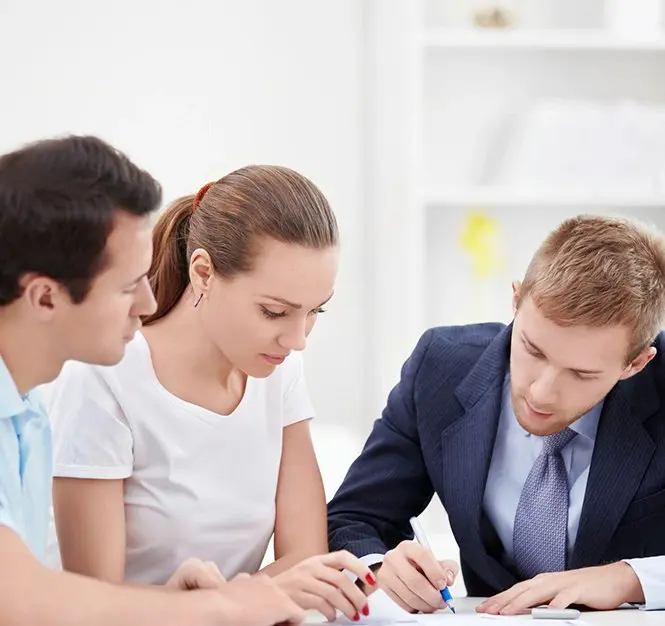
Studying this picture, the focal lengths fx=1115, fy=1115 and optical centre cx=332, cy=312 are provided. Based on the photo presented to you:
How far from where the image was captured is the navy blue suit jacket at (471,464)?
168 centimetres

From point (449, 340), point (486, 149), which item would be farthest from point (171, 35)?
point (449, 340)

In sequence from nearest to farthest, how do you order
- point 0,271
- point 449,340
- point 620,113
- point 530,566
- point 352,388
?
point 0,271 < point 530,566 < point 449,340 < point 620,113 < point 352,388

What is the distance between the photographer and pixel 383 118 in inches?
121

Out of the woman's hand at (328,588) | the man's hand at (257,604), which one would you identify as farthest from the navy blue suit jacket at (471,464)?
the man's hand at (257,604)

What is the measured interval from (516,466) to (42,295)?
87cm

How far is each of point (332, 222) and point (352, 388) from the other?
5.99 feet

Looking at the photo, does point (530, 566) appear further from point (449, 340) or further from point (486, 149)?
point (486, 149)

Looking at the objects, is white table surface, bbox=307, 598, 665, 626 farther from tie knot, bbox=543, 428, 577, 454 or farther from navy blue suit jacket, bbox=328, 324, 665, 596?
tie knot, bbox=543, 428, 577, 454

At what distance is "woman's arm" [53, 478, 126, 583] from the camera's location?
1.46 meters

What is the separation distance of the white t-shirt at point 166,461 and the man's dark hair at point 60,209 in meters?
0.32

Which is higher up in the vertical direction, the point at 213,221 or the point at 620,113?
the point at 620,113

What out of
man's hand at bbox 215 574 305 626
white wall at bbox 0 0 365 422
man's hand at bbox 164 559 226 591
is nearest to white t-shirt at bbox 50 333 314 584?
man's hand at bbox 164 559 226 591

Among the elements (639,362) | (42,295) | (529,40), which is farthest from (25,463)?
(529,40)

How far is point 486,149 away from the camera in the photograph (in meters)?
3.30
